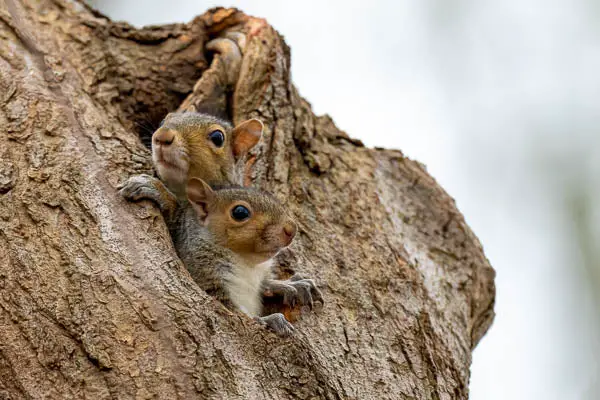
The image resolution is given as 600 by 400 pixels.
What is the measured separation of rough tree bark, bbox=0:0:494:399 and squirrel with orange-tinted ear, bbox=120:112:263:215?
13 centimetres

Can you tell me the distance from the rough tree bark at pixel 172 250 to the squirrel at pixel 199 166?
0.32 ft

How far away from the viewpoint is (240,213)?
3.94 metres

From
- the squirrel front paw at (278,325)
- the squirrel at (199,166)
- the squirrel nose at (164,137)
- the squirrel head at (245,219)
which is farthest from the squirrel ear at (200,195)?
the squirrel front paw at (278,325)

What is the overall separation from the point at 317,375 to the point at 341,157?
79.4 inches

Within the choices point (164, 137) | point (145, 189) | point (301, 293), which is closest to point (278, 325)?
point (301, 293)

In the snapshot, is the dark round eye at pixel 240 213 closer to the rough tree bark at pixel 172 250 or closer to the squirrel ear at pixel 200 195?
the squirrel ear at pixel 200 195

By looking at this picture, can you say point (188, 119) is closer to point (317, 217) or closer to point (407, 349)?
point (317, 217)

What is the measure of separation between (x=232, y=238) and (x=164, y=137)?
0.62 metres

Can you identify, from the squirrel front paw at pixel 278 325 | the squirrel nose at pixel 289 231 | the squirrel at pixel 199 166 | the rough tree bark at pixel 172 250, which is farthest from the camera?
the squirrel nose at pixel 289 231

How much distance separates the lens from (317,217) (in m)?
4.36

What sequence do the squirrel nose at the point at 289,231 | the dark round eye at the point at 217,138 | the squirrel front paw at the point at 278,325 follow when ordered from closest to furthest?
the squirrel front paw at the point at 278,325 < the squirrel nose at the point at 289,231 < the dark round eye at the point at 217,138

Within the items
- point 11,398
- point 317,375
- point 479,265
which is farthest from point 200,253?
point 479,265

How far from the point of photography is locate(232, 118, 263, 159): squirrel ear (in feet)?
14.5

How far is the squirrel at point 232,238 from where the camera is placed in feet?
12.6
